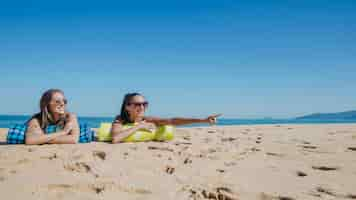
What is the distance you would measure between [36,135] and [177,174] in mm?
2811

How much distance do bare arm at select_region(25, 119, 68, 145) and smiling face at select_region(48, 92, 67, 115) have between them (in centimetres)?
31

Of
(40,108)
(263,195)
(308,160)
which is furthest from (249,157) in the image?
(40,108)

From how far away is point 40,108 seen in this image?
5.09m

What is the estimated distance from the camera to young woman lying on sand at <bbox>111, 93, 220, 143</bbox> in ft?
17.3

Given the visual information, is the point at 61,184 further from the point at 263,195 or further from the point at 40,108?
the point at 40,108

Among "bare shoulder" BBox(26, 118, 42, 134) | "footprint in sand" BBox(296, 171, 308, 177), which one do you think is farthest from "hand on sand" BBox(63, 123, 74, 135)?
"footprint in sand" BBox(296, 171, 308, 177)

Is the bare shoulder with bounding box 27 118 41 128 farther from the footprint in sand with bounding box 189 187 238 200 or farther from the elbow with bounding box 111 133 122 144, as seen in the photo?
the footprint in sand with bounding box 189 187 238 200

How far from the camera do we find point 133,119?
565cm

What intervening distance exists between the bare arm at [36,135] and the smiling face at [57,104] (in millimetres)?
305

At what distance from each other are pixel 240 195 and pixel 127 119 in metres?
3.55

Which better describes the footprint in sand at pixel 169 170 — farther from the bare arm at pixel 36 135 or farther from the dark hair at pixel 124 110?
the dark hair at pixel 124 110

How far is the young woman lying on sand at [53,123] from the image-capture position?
4859 millimetres

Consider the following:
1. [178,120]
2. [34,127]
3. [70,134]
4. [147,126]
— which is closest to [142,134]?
[147,126]

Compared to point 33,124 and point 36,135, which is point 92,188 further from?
point 33,124
